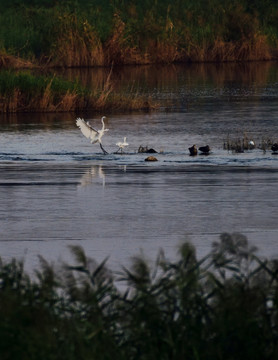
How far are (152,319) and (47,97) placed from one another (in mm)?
23255

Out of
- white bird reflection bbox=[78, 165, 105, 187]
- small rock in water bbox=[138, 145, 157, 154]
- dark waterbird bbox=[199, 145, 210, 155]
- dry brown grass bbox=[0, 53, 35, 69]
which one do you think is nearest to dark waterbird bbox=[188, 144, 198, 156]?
dark waterbird bbox=[199, 145, 210, 155]

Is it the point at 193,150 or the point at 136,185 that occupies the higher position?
the point at 193,150

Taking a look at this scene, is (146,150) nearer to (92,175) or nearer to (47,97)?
(92,175)

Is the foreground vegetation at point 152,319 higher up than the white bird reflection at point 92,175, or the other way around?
the white bird reflection at point 92,175

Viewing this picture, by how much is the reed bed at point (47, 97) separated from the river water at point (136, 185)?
0.64 metres

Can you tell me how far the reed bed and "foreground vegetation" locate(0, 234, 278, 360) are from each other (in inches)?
877

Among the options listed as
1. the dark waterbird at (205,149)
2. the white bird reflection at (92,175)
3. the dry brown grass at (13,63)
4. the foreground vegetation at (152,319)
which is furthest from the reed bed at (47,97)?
the foreground vegetation at (152,319)

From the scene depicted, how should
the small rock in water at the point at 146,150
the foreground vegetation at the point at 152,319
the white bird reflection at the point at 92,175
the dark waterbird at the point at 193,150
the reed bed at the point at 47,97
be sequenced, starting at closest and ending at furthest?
the foreground vegetation at the point at 152,319 → the white bird reflection at the point at 92,175 → the dark waterbird at the point at 193,150 → the small rock in water at the point at 146,150 → the reed bed at the point at 47,97

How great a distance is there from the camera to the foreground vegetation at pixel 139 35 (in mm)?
47031

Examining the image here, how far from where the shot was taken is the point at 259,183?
15984 millimetres

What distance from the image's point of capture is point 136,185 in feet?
52.3

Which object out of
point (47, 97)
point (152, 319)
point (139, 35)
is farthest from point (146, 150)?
point (139, 35)

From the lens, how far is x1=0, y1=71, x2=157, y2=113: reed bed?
29.1m

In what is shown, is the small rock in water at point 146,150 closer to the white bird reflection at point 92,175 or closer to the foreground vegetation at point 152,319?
the white bird reflection at point 92,175
